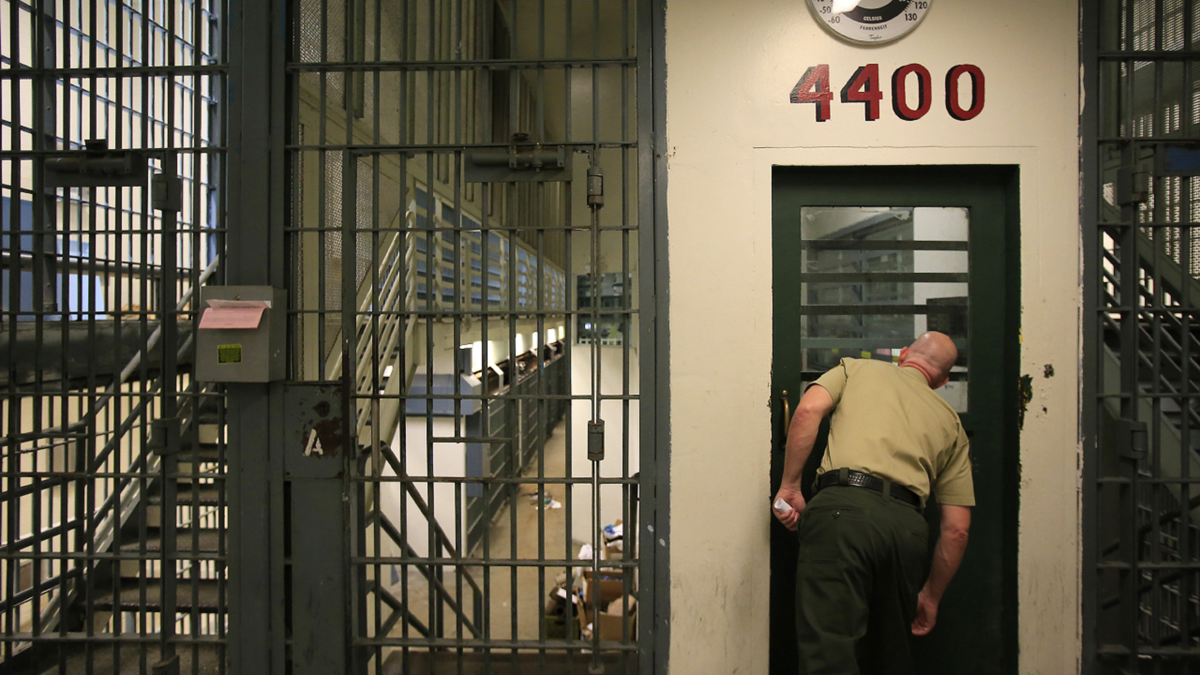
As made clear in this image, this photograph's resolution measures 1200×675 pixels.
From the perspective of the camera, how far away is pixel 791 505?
2.14 metres

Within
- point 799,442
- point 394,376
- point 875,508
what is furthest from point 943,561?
point 394,376

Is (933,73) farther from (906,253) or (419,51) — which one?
(419,51)

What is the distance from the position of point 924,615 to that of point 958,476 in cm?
57

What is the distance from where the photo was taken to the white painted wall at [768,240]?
86.3 inches

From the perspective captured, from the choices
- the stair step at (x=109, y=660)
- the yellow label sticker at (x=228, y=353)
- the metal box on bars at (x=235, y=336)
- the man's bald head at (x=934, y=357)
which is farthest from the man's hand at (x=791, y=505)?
the stair step at (x=109, y=660)

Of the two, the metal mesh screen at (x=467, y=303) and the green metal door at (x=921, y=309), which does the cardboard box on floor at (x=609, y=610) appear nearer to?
the metal mesh screen at (x=467, y=303)

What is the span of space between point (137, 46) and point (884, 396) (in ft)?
17.7

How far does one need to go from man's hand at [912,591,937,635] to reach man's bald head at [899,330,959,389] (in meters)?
0.85

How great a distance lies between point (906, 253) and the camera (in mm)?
2346

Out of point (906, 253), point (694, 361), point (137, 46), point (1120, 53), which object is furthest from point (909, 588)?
point (137, 46)


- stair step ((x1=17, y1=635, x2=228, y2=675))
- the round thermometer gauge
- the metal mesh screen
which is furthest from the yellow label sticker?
the round thermometer gauge

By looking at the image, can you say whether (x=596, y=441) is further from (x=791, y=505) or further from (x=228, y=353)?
(x=228, y=353)

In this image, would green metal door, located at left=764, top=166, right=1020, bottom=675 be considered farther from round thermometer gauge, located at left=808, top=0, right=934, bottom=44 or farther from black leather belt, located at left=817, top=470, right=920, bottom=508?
round thermometer gauge, located at left=808, top=0, right=934, bottom=44

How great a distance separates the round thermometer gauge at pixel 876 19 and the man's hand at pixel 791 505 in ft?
5.98
